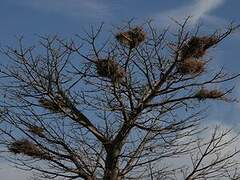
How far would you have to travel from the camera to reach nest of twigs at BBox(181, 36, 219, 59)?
798cm

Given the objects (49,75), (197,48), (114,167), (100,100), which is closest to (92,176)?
(114,167)

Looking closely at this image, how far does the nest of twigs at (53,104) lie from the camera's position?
8.38m

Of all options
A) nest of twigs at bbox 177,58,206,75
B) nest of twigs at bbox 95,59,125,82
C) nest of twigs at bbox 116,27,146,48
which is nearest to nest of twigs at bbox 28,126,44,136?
nest of twigs at bbox 95,59,125,82

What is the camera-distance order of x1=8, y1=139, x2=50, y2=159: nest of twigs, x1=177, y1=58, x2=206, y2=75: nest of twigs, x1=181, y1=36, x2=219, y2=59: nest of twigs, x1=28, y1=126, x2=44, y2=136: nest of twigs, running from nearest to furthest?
x1=181, y1=36, x2=219, y2=59: nest of twigs
x1=177, y1=58, x2=206, y2=75: nest of twigs
x1=8, y1=139, x2=50, y2=159: nest of twigs
x1=28, y1=126, x2=44, y2=136: nest of twigs

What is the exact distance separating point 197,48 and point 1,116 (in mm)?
3947

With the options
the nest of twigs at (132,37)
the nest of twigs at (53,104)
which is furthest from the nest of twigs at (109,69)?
the nest of twigs at (53,104)

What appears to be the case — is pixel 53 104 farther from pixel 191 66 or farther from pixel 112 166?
pixel 191 66

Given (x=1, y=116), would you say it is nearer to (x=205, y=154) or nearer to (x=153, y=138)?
(x=153, y=138)

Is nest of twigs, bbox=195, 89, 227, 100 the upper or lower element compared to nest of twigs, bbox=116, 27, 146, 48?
lower

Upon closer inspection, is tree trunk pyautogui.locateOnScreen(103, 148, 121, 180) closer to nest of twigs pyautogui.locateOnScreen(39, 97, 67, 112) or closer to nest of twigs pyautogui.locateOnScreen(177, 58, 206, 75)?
nest of twigs pyautogui.locateOnScreen(39, 97, 67, 112)

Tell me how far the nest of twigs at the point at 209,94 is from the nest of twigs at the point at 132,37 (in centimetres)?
157

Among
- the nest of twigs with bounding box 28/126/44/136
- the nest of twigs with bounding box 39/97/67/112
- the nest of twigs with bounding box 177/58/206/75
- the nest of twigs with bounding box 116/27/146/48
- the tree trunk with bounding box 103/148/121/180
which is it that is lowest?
the tree trunk with bounding box 103/148/121/180

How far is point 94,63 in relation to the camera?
8297 mm

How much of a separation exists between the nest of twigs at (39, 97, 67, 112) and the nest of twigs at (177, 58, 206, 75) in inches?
92.4
